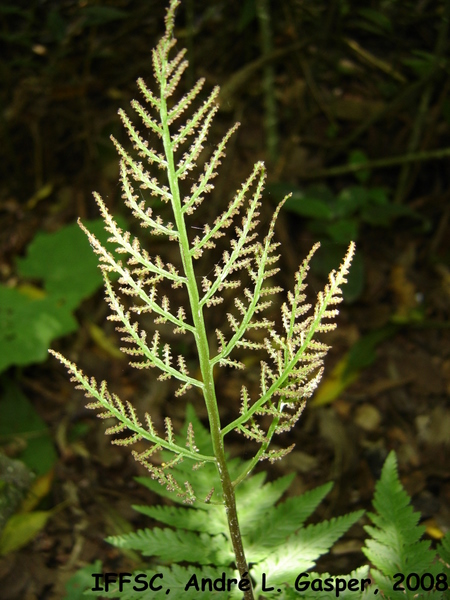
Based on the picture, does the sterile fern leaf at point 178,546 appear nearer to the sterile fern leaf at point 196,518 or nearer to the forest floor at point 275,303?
the sterile fern leaf at point 196,518

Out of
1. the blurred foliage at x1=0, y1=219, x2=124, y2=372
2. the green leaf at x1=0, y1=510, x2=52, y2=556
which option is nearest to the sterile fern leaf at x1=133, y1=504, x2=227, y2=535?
the green leaf at x1=0, y1=510, x2=52, y2=556

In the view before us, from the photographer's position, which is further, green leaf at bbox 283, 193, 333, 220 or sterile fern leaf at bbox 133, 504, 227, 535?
green leaf at bbox 283, 193, 333, 220

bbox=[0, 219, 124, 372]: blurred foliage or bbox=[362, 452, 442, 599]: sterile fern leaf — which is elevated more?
bbox=[0, 219, 124, 372]: blurred foliage

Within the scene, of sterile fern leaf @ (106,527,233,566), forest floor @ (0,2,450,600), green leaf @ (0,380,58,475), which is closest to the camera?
sterile fern leaf @ (106,527,233,566)

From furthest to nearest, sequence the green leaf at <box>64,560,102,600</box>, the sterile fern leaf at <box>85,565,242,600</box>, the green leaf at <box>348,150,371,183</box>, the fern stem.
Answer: the green leaf at <box>348,150,371,183</box> < the green leaf at <box>64,560,102,600</box> < the sterile fern leaf at <box>85,565,242,600</box> < the fern stem

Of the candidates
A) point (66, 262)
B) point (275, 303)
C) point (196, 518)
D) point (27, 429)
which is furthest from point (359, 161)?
point (196, 518)

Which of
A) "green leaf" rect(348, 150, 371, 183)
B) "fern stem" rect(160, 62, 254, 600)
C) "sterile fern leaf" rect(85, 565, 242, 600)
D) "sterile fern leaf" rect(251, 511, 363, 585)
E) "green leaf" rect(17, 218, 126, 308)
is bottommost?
"sterile fern leaf" rect(85, 565, 242, 600)

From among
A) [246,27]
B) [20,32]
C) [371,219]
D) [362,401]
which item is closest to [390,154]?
[371,219]

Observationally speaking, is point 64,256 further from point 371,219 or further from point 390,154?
point 390,154

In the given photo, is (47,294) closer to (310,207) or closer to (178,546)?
(310,207)

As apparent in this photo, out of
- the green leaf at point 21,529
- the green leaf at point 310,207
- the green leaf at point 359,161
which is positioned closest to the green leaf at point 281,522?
the green leaf at point 21,529

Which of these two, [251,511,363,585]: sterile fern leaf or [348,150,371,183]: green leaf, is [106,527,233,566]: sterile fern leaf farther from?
[348,150,371,183]: green leaf
